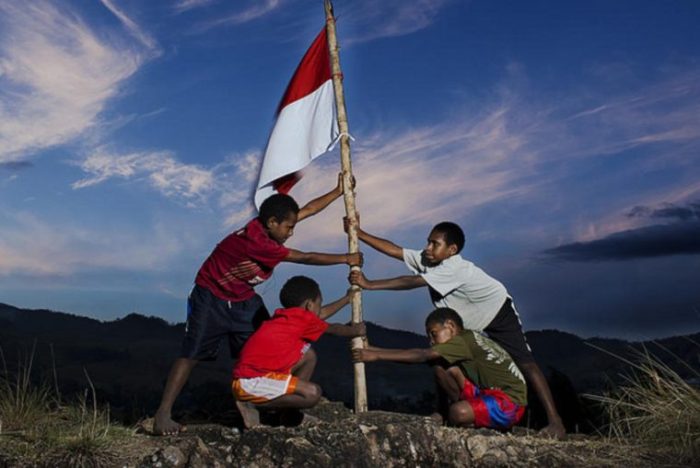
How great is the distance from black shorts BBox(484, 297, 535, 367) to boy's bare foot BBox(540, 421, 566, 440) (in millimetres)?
660

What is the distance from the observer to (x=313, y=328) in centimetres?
710

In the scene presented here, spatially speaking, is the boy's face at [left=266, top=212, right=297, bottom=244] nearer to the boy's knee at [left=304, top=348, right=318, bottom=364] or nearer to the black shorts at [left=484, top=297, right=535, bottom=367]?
the boy's knee at [left=304, top=348, right=318, bottom=364]

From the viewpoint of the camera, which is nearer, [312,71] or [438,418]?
[438,418]

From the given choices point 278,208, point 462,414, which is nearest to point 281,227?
point 278,208

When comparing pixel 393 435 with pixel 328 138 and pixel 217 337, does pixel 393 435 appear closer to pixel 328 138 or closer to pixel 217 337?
pixel 217 337

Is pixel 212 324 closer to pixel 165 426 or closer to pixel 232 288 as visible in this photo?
pixel 232 288

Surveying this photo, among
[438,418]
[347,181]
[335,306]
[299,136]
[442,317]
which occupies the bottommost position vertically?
[438,418]

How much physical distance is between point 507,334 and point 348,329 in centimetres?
169

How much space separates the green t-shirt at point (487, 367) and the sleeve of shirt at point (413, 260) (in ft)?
2.88

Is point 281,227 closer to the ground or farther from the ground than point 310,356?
farther from the ground

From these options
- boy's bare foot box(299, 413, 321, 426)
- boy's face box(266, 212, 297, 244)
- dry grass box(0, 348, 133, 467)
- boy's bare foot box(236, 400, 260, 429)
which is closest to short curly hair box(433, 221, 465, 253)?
boy's face box(266, 212, 297, 244)

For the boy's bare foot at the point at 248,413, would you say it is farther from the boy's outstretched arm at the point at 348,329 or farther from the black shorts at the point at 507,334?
the black shorts at the point at 507,334

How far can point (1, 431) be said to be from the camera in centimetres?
745

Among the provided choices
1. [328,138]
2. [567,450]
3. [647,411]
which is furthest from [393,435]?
[328,138]
